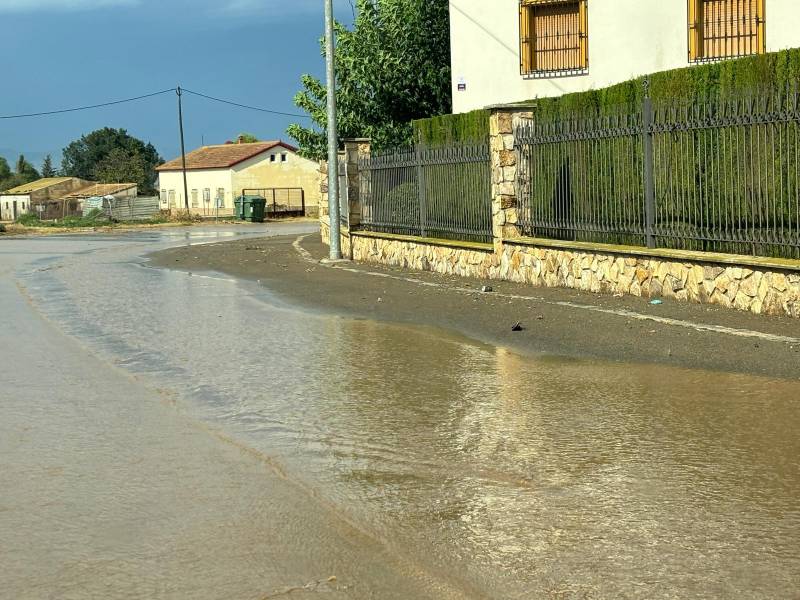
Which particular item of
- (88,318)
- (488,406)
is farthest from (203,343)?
(488,406)

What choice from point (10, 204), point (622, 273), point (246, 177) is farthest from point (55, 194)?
point (622, 273)

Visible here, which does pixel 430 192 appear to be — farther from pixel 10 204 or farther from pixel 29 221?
pixel 10 204

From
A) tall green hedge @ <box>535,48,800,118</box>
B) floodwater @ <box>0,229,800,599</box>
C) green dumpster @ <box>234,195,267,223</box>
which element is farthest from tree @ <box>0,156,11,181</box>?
floodwater @ <box>0,229,800,599</box>

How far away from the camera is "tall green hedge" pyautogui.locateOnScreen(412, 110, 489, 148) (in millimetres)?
21844

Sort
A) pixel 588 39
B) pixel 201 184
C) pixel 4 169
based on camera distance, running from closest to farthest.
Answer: pixel 588 39 → pixel 201 184 → pixel 4 169

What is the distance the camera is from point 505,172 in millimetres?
18312

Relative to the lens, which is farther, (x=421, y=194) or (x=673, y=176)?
(x=421, y=194)

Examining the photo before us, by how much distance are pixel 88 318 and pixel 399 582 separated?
11.1 metres

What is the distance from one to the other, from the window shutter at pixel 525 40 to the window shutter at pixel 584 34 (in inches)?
50.2

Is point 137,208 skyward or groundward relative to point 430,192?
groundward

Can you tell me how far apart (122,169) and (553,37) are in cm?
12151

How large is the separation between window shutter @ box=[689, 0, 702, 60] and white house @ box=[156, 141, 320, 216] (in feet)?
200

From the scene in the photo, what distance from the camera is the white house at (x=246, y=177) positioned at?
87375 mm

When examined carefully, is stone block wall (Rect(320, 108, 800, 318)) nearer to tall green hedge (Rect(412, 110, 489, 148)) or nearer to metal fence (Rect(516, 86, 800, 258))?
metal fence (Rect(516, 86, 800, 258))
